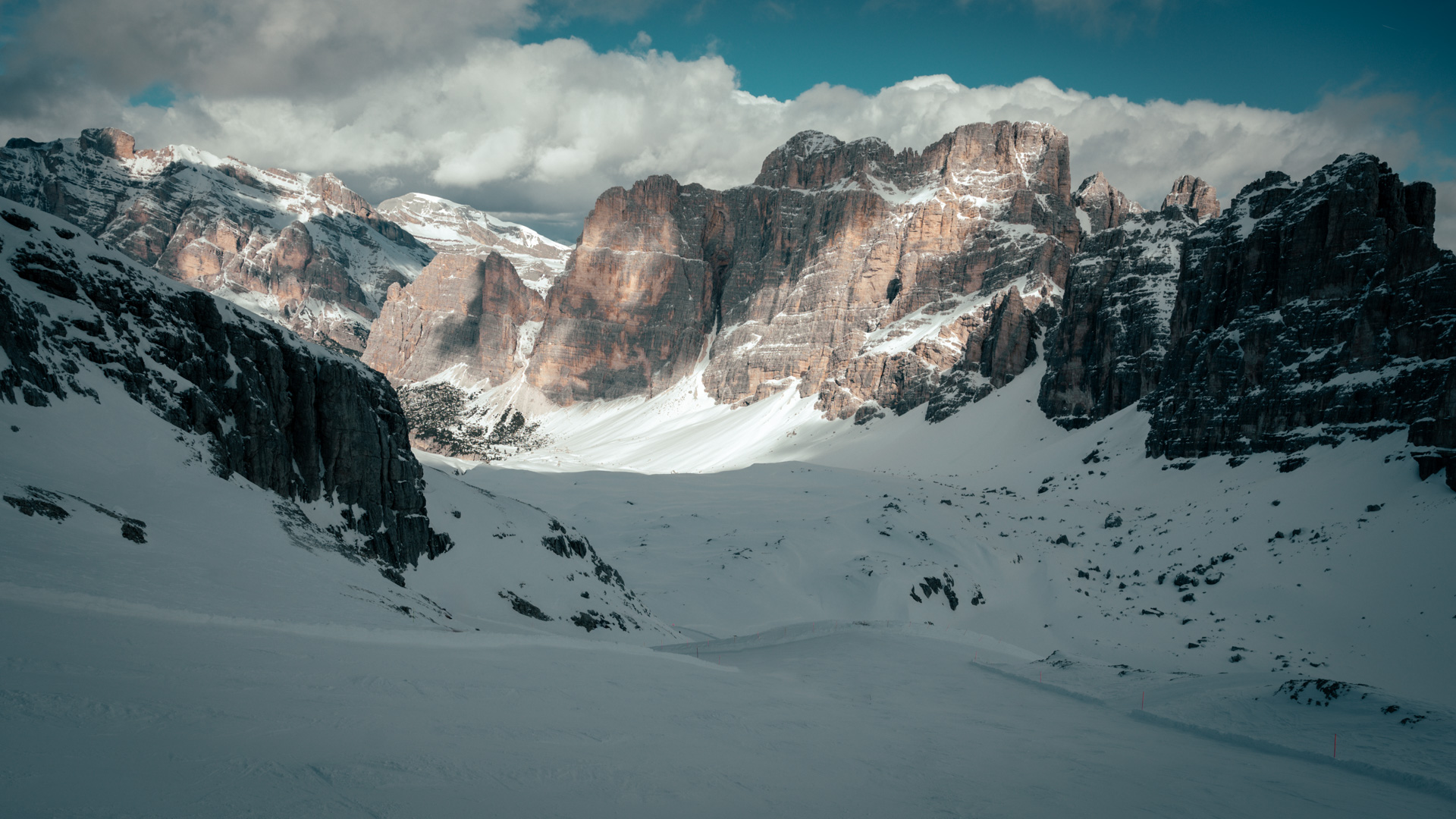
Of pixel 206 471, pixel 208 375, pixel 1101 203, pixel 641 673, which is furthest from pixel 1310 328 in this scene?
pixel 1101 203

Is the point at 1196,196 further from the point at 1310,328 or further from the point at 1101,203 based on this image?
the point at 1310,328

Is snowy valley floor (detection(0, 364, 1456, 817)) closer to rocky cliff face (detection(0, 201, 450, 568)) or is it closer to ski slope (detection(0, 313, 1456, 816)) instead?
ski slope (detection(0, 313, 1456, 816))

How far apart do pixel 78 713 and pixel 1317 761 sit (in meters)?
17.3

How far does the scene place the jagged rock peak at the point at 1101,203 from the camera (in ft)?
511

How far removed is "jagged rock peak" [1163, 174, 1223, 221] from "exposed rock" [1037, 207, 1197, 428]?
137 ft

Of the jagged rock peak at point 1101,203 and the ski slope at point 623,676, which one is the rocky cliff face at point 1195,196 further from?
the ski slope at point 623,676

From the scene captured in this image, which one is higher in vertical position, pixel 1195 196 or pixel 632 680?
pixel 1195 196

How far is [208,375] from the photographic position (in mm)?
21672

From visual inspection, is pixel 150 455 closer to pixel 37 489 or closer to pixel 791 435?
pixel 37 489

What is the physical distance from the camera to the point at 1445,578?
124 ft

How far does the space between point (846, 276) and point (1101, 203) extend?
53474 millimetres

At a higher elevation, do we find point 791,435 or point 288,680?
point 791,435

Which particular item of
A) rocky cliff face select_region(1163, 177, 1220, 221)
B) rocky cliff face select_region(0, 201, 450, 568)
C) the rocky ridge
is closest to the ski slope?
rocky cliff face select_region(0, 201, 450, 568)

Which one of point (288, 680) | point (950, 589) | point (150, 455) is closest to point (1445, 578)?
point (950, 589)
